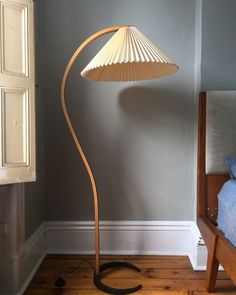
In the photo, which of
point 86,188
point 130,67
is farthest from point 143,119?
point 86,188

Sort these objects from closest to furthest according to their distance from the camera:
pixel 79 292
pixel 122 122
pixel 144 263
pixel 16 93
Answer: pixel 16 93 < pixel 79 292 < pixel 144 263 < pixel 122 122

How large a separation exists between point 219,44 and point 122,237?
1.48 metres

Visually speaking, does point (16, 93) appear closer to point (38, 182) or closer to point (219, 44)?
point (38, 182)

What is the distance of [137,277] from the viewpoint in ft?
5.86

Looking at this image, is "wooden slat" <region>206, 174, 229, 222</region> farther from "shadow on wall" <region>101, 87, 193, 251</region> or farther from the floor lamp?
the floor lamp

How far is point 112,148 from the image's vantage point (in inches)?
82.4

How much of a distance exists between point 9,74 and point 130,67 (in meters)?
0.70

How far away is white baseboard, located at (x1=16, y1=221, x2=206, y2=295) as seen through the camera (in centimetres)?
209

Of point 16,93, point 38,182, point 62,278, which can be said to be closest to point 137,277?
point 62,278

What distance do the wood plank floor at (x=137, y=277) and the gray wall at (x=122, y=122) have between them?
0.96ft

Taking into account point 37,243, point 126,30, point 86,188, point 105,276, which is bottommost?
point 105,276

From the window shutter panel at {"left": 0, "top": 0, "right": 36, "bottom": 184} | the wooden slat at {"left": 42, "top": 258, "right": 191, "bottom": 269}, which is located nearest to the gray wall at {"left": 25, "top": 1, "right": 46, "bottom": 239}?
the wooden slat at {"left": 42, "top": 258, "right": 191, "bottom": 269}

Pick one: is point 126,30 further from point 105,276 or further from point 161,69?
Answer: point 105,276

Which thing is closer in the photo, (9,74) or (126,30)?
(9,74)
